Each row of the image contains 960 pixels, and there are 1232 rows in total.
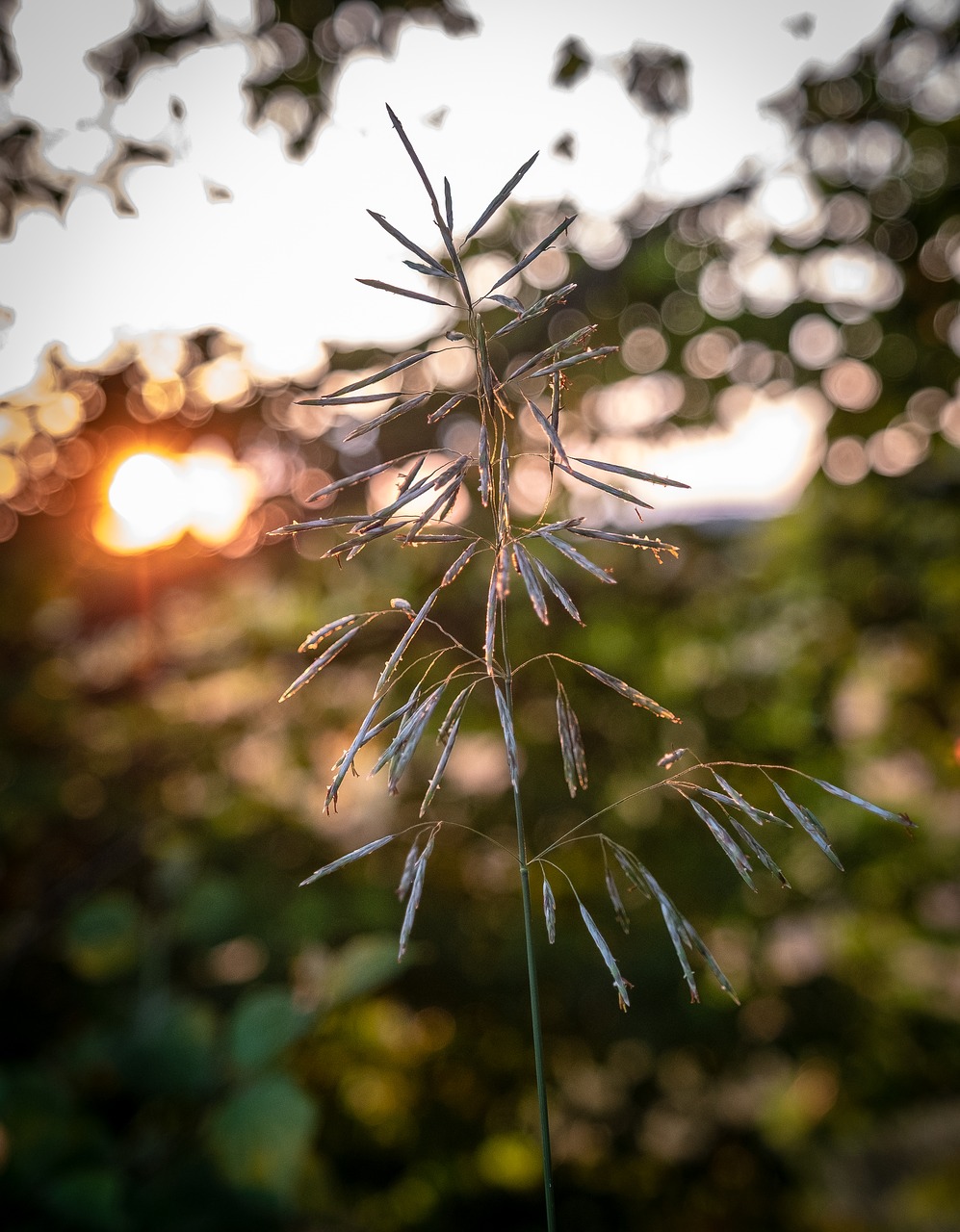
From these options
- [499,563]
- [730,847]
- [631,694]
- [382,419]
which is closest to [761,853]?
[730,847]

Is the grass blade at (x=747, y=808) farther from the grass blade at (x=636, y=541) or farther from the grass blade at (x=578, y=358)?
the grass blade at (x=578, y=358)

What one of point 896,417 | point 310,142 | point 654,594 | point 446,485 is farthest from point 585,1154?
point 310,142

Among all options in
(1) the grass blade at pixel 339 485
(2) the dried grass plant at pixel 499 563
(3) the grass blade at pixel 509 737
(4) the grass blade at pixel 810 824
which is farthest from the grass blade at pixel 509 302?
(4) the grass blade at pixel 810 824

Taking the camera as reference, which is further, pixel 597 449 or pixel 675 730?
pixel 675 730

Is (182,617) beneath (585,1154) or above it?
above

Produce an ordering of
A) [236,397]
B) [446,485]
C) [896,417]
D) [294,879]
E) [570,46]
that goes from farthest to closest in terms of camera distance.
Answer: [294,879]
[896,417]
[236,397]
[570,46]
[446,485]

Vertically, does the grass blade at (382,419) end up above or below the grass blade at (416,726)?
above

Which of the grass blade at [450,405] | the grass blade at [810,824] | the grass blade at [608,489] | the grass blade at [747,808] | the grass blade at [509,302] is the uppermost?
the grass blade at [509,302]

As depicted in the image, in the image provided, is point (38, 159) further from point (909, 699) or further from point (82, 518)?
point (909, 699)

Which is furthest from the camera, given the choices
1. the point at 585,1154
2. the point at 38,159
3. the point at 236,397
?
the point at 585,1154
